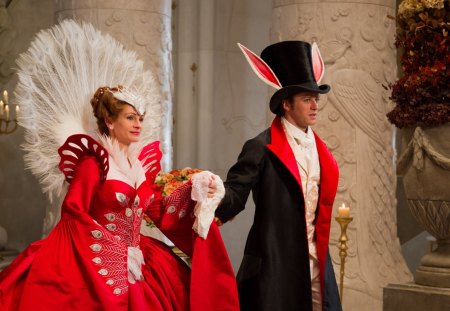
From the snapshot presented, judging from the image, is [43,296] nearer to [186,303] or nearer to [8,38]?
[186,303]

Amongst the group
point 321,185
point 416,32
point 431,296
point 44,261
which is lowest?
point 431,296

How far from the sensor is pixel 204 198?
507cm

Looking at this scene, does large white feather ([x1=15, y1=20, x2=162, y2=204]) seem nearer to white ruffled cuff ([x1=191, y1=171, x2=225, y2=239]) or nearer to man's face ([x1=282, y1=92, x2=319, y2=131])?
white ruffled cuff ([x1=191, y1=171, x2=225, y2=239])

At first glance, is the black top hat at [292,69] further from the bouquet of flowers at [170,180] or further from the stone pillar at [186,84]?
the stone pillar at [186,84]

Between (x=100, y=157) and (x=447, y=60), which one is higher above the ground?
(x=447, y=60)

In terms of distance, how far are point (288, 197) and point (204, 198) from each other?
421mm

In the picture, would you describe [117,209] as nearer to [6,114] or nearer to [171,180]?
[171,180]

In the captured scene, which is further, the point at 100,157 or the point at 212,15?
the point at 212,15

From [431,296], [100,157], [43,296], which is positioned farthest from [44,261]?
[431,296]

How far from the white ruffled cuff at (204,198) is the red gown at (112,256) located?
5.6 inches

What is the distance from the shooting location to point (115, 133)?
5238 millimetres

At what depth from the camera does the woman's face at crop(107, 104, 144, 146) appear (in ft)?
17.1

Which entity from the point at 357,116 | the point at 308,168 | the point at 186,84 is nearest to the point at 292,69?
the point at 308,168

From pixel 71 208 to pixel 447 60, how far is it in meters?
2.79
